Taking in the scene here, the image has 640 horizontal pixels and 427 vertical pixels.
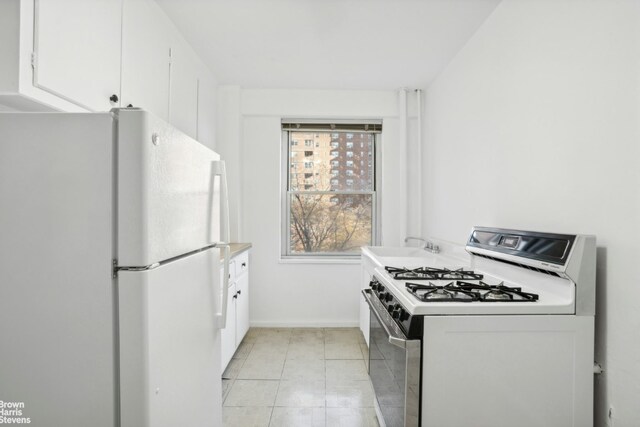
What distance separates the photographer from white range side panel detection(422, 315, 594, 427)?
4.27 ft

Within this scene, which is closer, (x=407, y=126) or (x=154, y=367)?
(x=154, y=367)

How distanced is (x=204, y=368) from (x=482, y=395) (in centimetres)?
109

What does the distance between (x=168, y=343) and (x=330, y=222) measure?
2.89 m

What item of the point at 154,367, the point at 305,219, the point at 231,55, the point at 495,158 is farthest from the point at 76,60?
the point at 305,219

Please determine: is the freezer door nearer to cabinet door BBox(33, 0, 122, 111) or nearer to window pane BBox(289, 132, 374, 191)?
cabinet door BBox(33, 0, 122, 111)

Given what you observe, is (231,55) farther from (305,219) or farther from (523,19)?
(523,19)

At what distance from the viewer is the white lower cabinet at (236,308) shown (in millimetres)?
2593

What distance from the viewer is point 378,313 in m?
1.72

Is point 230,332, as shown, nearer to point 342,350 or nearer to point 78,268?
point 342,350

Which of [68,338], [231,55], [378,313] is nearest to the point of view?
[68,338]

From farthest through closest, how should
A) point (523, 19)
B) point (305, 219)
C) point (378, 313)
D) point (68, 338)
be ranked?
1. point (305, 219)
2. point (523, 19)
3. point (378, 313)
4. point (68, 338)

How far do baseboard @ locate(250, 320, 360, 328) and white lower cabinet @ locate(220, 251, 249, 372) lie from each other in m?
0.24

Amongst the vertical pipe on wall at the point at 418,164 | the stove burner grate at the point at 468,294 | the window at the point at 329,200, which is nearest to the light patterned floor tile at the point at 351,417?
the stove burner grate at the point at 468,294

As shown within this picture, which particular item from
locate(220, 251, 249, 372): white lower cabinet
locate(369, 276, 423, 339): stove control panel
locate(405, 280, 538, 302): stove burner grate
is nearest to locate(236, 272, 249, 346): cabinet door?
locate(220, 251, 249, 372): white lower cabinet
